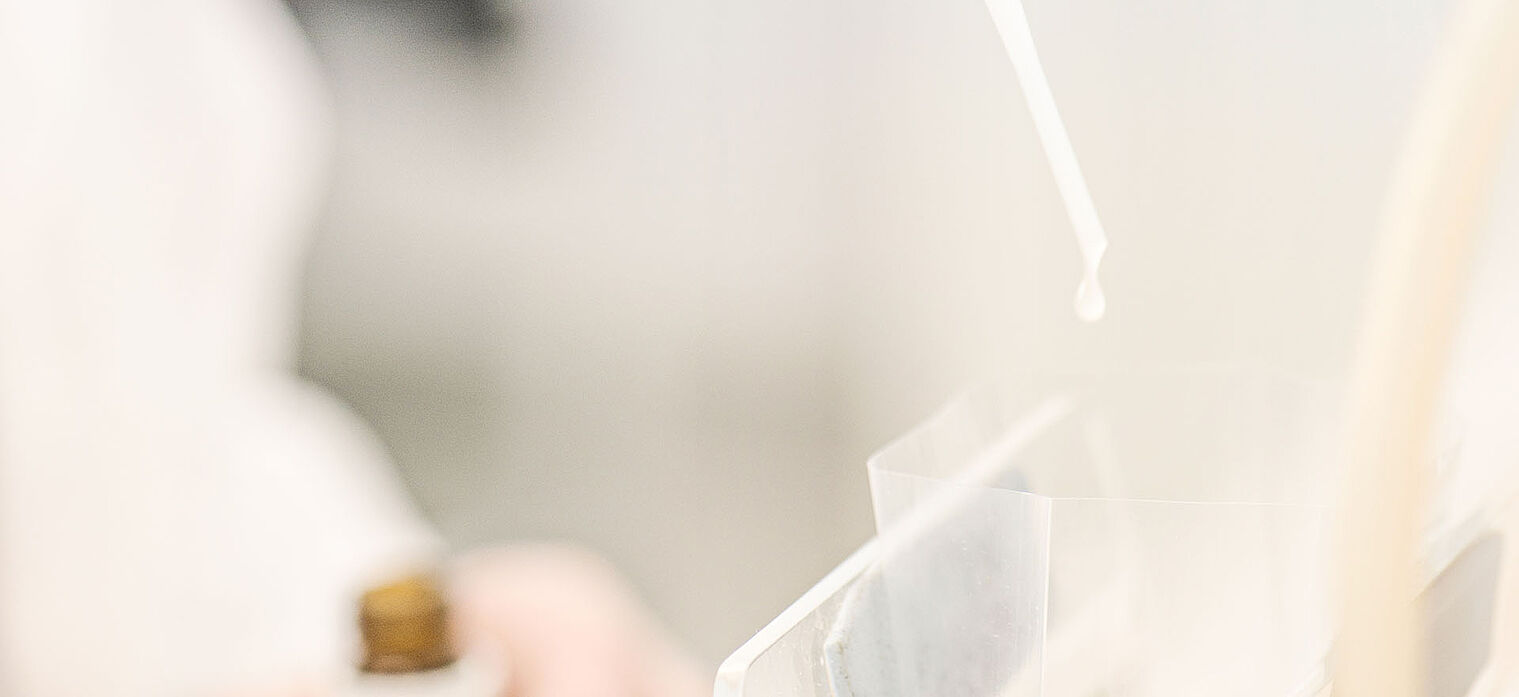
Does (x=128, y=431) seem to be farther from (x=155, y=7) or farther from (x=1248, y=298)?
(x=1248, y=298)

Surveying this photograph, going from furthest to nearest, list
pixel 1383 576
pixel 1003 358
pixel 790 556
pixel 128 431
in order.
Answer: pixel 790 556, pixel 1003 358, pixel 128 431, pixel 1383 576

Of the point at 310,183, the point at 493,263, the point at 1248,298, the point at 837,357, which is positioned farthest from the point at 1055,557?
the point at 493,263

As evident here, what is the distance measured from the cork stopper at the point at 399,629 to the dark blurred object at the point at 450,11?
0.56 metres

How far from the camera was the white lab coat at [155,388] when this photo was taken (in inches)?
14.8

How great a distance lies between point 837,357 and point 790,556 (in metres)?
0.14

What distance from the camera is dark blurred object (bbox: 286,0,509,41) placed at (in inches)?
26.5

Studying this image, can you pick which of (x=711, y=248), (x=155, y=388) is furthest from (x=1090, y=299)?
(x=711, y=248)

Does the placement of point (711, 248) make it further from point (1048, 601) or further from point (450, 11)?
point (1048, 601)

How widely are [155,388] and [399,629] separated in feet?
0.85

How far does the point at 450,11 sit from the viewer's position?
684mm


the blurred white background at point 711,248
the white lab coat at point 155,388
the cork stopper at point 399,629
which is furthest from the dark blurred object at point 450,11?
the cork stopper at point 399,629

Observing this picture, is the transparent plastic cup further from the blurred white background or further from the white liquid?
the blurred white background

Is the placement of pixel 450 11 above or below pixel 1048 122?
above

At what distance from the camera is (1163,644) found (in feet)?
0.42
